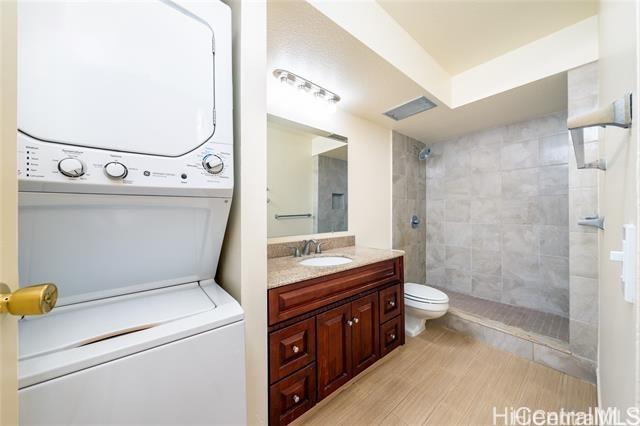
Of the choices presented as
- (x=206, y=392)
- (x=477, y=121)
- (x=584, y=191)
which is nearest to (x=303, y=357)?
(x=206, y=392)

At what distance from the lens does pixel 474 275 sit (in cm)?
268

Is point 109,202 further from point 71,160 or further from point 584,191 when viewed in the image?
point 584,191

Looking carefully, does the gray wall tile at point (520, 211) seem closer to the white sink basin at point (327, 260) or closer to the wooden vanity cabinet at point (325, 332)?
the wooden vanity cabinet at point (325, 332)

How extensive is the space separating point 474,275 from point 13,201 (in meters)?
3.39

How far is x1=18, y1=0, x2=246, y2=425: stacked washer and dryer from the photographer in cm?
56

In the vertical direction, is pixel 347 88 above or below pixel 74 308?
above

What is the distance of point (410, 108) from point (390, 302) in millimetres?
1719

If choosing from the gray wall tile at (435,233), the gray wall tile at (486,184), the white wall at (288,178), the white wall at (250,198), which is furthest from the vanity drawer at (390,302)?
the gray wall tile at (486,184)

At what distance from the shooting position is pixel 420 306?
1.95 m

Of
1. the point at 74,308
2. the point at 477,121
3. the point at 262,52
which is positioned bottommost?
the point at 74,308

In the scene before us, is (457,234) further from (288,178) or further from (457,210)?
(288,178)

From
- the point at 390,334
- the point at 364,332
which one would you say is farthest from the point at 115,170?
the point at 390,334

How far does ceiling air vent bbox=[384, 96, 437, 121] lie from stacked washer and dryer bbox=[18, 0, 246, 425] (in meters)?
1.64

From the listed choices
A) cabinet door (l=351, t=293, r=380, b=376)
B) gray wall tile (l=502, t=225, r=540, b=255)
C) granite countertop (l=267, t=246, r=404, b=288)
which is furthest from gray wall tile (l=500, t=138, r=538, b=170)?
cabinet door (l=351, t=293, r=380, b=376)
